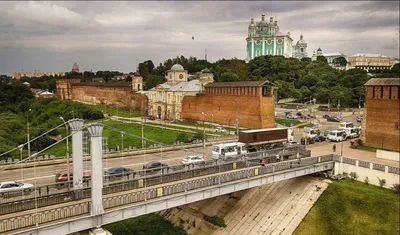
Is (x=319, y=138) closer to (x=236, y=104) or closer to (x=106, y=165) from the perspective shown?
(x=236, y=104)

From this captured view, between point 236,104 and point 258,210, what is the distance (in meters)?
26.5

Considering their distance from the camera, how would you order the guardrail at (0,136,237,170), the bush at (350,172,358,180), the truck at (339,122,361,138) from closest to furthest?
1. the guardrail at (0,136,237,170)
2. the bush at (350,172,358,180)
3. the truck at (339,122,361,138)

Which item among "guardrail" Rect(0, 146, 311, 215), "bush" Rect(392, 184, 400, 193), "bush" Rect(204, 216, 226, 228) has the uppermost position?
"guardrail" Rect(0, 146, 311, 215)

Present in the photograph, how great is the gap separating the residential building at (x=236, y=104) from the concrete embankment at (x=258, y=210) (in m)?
17.0

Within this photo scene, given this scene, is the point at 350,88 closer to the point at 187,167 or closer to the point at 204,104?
the point at 204,104

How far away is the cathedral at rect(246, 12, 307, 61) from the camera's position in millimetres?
118312

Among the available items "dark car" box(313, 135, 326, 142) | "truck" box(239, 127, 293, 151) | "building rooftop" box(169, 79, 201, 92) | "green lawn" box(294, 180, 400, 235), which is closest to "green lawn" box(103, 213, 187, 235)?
"green lawn" box(294, 180, 400, 235)

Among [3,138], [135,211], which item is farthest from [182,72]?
[135,211]

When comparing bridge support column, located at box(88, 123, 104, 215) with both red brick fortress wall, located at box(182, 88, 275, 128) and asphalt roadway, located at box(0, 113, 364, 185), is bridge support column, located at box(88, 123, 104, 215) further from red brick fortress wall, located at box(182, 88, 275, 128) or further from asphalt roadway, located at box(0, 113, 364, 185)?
red brick fortress wall, located at box(182, 88, 275, 128)

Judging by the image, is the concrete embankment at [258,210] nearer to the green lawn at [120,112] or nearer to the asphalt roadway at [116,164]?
the asphalt roadway at [116,164]

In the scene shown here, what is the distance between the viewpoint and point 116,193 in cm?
1659

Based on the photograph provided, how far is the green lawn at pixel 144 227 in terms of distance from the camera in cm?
2153

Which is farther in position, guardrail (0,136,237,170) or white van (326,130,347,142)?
white van (326,130,347,142)

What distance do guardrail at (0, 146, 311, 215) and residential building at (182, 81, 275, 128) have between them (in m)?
16.7
